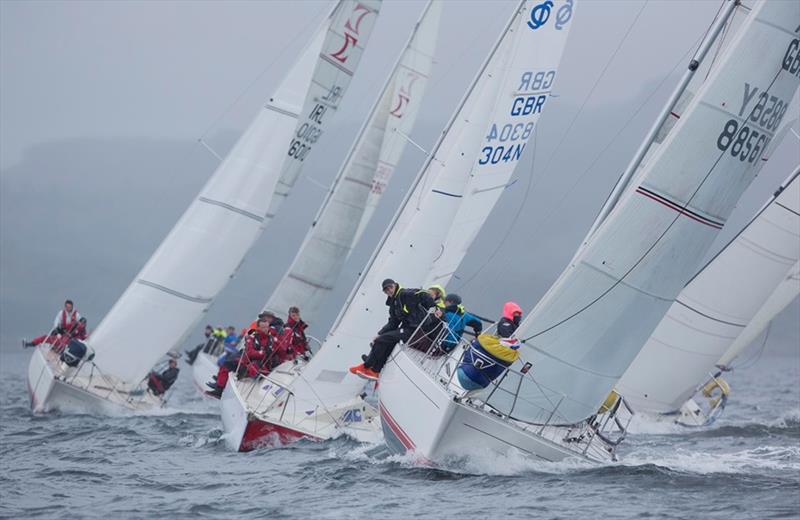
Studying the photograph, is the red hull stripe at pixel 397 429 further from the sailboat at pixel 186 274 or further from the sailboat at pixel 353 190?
the sailboat at pixel 353 190

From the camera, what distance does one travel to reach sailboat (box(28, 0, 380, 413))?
1622cm

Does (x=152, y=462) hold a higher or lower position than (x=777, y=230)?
lower

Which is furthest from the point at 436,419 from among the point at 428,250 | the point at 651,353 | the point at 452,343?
the point at 651,353

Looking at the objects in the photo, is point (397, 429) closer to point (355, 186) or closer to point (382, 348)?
point (382, 348)

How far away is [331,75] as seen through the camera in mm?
19359

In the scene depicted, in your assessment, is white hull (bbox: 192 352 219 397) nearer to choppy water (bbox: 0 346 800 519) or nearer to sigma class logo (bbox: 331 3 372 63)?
sigma class logo (bbox: 331 3 372 63)

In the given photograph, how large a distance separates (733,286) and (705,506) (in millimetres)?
10570

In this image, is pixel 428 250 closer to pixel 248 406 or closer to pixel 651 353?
pixel 248 406

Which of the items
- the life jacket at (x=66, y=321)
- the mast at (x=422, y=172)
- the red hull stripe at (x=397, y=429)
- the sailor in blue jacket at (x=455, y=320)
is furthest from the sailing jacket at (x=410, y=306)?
the life jacket at (x=66, y=321)

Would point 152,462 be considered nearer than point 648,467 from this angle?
No

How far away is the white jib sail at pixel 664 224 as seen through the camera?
9836mm

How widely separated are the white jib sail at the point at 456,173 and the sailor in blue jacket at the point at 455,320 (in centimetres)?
241

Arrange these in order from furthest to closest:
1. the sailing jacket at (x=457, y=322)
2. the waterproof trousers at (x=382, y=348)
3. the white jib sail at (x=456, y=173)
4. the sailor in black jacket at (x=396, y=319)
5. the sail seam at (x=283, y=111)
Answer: the sail seam at (x=283, y=111), the white jib sail at (x=456, y=173), the waterproof trousers at (x=382, y=348), the sailor in black jacket at (x=396, y=319), the sailing jacket at (x=457, y=322)

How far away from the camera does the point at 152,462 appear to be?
1138cm
